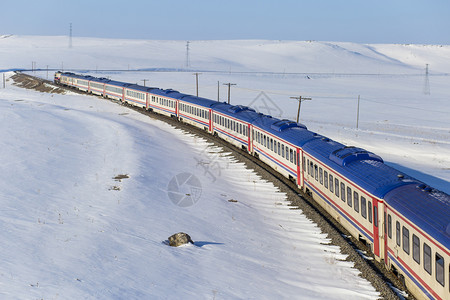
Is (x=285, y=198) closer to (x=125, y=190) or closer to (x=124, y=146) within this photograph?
(x=125, y=190)

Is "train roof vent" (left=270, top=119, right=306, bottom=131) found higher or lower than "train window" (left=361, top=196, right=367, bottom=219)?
higher

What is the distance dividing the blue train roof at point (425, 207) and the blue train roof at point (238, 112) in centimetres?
1927

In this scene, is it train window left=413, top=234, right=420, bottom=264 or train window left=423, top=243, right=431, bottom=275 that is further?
train window left=413, top=234, right=420, bottom=264

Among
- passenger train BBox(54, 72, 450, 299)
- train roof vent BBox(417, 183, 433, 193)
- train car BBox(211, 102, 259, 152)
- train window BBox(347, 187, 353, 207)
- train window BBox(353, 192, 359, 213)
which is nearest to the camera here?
passenger train BBox(54, 72, 450, 299)

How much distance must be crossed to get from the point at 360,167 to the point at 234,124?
1897cm

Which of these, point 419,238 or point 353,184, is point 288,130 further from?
point 419,238

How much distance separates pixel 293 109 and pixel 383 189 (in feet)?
Answer: 230

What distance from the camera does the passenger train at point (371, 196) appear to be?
1258cm

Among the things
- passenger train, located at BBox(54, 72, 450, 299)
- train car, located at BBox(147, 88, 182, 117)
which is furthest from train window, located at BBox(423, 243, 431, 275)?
train car, located at BBox(147, 88, 182, 117)

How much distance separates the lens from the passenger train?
41.3ft

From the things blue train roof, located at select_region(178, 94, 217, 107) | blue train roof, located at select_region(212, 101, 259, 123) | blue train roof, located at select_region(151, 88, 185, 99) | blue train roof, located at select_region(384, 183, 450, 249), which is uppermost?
blue train roof, located at select_region(151, 88, 185, 99)

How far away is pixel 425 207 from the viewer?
13.6 m

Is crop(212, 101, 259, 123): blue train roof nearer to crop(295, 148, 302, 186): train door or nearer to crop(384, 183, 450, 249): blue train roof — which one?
crop(295, 148, 302, 186): train door

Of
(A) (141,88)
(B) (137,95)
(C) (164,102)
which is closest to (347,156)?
(C) (164,102)
